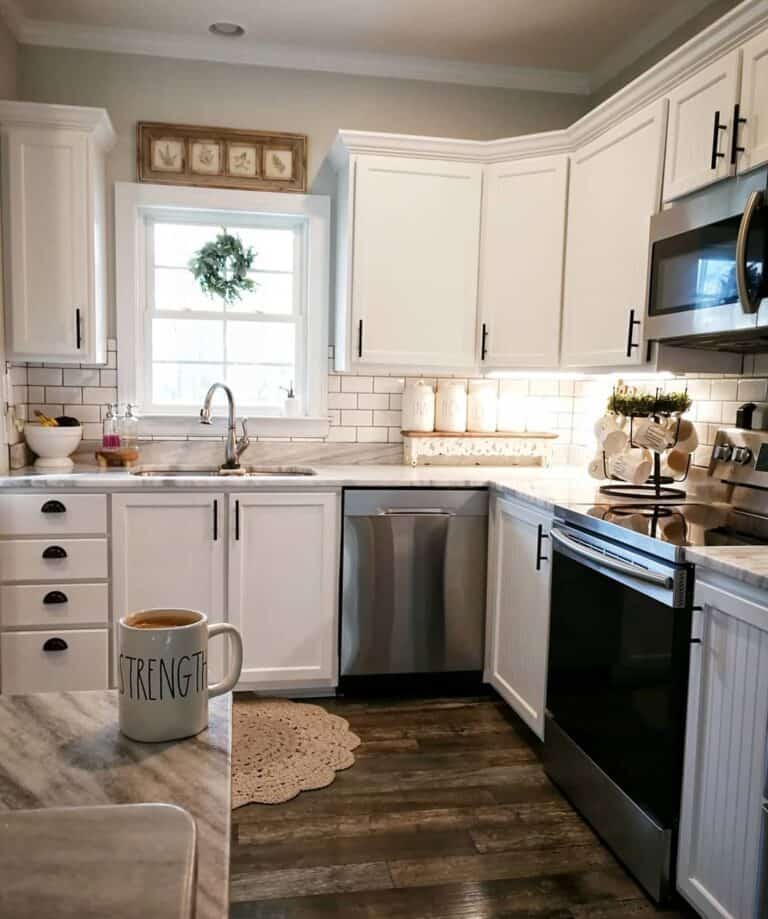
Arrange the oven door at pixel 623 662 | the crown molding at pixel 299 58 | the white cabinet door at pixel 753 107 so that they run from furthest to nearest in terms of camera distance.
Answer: the crown molding at pixel 299 58 → the white cabinet door at pixel 753 107 → the oven door at pixel 623 662

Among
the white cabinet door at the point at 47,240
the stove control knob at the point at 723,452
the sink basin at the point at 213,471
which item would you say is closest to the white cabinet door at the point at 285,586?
the sink basin at the point at 213,471

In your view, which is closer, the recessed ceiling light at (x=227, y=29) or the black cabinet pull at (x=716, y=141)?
the black cabinet pull at (x=716, y=141)

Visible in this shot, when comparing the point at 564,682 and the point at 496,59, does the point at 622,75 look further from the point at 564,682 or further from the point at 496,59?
the point at 564,682

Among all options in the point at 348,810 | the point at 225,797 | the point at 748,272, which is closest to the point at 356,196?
the point at 748,272

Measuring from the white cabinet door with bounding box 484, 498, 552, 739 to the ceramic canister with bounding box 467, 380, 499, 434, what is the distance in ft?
2.28

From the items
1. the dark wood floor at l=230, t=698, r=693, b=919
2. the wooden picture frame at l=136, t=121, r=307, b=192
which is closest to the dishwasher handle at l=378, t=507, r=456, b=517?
the dark wood floor at l=230, t=698, r=693, b=919

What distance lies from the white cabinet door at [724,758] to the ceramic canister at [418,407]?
6.38ft

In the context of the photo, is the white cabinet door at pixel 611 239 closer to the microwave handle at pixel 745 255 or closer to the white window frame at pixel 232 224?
the microwave handle at pixel 745 255

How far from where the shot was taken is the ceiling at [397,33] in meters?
3.04

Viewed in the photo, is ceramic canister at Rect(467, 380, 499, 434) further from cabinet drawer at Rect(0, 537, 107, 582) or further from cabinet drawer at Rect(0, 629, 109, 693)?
cabinet drawer at Rect(0, 629, 109, 693)

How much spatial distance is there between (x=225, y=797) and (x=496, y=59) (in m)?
3.63

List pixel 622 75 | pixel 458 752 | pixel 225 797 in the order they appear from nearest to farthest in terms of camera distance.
→ 1. pixel 225 797
2. pixel 458 752
3. pixel 622 75

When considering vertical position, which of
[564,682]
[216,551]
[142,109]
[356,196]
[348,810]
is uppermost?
[142,109]

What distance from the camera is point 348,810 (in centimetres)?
231
